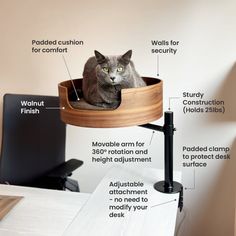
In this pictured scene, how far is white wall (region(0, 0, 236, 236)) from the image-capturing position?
61.6 inches

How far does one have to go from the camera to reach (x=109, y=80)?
1.03 metres

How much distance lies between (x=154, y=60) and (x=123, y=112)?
2.52ft

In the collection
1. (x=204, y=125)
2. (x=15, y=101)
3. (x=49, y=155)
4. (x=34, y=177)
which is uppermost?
(x=15, y=101)

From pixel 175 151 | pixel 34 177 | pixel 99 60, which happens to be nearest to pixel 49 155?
pixel 34 177

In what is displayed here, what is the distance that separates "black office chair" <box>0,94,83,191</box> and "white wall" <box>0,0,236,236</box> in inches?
9.2

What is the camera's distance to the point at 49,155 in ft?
5.40

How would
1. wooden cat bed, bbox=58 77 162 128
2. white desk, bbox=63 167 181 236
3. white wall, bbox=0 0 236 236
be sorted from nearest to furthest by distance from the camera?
wooden cat bed, bbox=58 77 162 128
white desk, bbox=63 167 181 236
white wall, bbox=0 0 236 236

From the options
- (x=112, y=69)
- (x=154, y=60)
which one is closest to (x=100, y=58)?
(x=112, y=69)

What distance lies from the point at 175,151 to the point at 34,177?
716 mm

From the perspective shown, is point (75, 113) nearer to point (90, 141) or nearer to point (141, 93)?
point (141, 93)

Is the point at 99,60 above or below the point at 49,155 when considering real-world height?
above

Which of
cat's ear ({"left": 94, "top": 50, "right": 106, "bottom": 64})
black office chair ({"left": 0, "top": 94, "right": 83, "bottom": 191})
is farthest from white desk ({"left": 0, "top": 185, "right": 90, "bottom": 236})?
cat's ear ({"left": 94, "top": 50, "right": 106, "bottom": 64})

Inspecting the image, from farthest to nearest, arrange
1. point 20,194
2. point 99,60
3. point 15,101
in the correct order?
point 15,101 → point 20,194 → point 99,60

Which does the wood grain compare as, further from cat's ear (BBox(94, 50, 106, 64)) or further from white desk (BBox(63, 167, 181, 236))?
Answer: cat's ear (BBox(94, 50, 106, 64))
